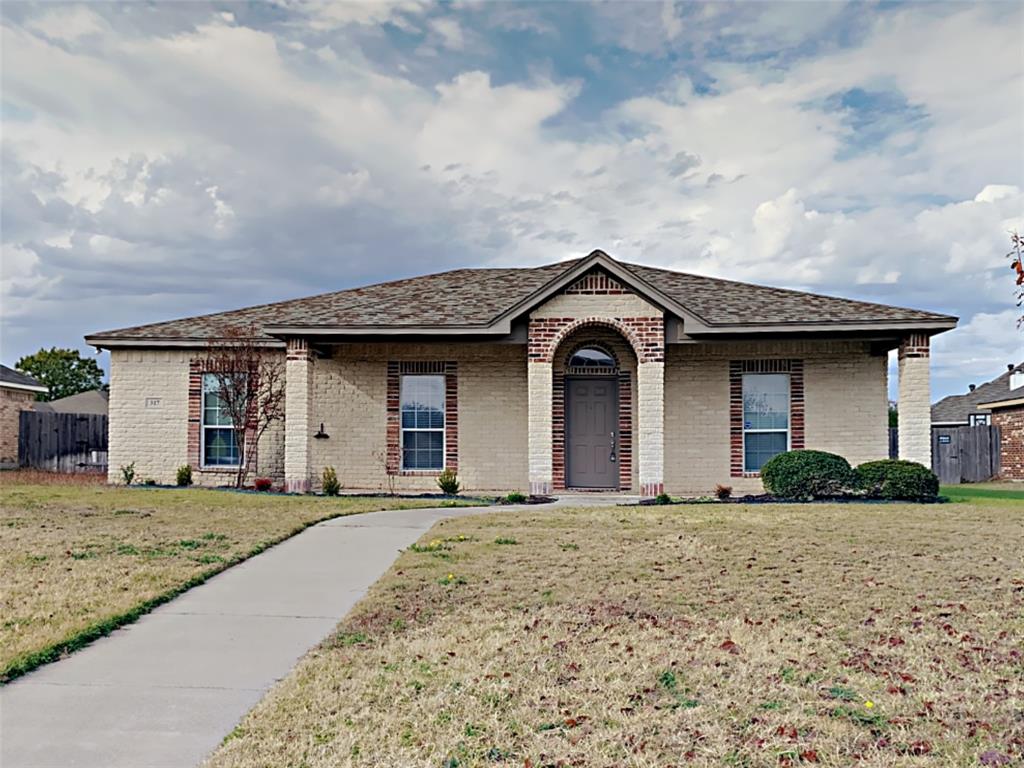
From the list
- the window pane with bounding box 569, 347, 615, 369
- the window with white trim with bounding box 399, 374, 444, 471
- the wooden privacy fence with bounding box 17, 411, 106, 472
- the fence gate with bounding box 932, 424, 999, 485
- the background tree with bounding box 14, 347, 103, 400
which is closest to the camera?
the window pane with bounding box 569, 347, 615, 369

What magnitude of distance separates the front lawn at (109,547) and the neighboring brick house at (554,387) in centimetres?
255

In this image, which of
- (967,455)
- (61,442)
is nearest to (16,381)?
(61,442)

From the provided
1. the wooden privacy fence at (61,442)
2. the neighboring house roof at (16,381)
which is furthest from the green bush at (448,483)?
the neighboring house roof at (16,381)

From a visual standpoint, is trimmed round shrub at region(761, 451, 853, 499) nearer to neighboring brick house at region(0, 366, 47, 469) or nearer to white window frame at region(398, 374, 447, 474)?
white window frame at region(398, 374, 447, 474)

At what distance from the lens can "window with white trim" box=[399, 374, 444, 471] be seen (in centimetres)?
1930

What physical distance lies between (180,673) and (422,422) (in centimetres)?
1349

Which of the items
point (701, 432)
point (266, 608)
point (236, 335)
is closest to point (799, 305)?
point (701, 432)

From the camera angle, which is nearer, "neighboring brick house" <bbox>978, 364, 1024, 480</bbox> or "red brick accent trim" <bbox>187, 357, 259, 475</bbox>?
"red brick accent trim" <bbox>187, 357, 259, 475</bbox>

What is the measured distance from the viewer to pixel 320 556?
33.7ft

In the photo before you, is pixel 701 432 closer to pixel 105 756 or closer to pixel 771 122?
pixel 771 122

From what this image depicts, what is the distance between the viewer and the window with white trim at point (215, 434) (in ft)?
65.4

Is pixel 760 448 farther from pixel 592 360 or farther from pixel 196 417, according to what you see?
pixel 196 417

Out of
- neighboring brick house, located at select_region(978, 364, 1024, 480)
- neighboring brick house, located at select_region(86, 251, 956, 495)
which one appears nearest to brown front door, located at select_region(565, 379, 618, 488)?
neighboring brick house, located at select_region(86, 251, 956, 495)

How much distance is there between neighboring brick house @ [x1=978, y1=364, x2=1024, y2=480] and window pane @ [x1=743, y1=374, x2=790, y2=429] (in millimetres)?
14475
